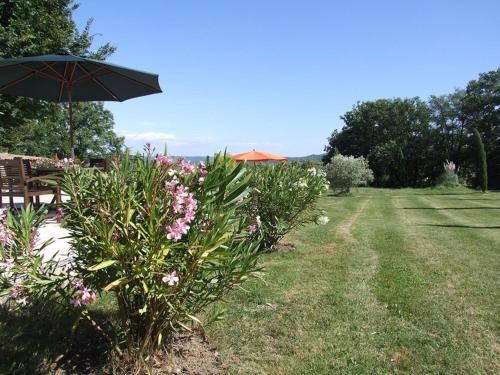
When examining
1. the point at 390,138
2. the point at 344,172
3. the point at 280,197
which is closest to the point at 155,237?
the point at 280,197

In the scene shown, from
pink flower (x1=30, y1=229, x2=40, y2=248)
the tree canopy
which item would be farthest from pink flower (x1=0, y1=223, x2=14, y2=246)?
the tree canopy

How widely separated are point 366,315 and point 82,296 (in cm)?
258

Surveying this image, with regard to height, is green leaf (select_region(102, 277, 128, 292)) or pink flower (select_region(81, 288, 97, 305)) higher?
green leaf (select_region(102, 277, 128, 292))

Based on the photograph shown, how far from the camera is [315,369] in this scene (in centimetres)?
293

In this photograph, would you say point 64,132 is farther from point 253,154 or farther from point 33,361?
point 33,361

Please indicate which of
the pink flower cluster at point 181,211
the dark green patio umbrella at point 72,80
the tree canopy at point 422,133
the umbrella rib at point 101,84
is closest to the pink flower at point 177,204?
the pink flower cluster at point 181,211

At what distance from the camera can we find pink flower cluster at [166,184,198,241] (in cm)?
223

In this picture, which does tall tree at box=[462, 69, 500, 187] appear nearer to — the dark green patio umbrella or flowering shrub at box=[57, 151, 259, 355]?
the dark green patio umbrella

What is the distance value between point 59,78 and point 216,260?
584cm

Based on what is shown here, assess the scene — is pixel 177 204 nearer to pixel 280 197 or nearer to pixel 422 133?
pixel 280 197

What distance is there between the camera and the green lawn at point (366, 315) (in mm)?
3045

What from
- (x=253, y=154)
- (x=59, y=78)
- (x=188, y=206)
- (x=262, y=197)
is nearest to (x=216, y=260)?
(x=188, y=206)

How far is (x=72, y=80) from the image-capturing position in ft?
23.4

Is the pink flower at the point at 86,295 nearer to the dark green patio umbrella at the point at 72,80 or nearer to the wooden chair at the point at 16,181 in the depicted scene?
the dark green patio umbrella at the point at 72,80
